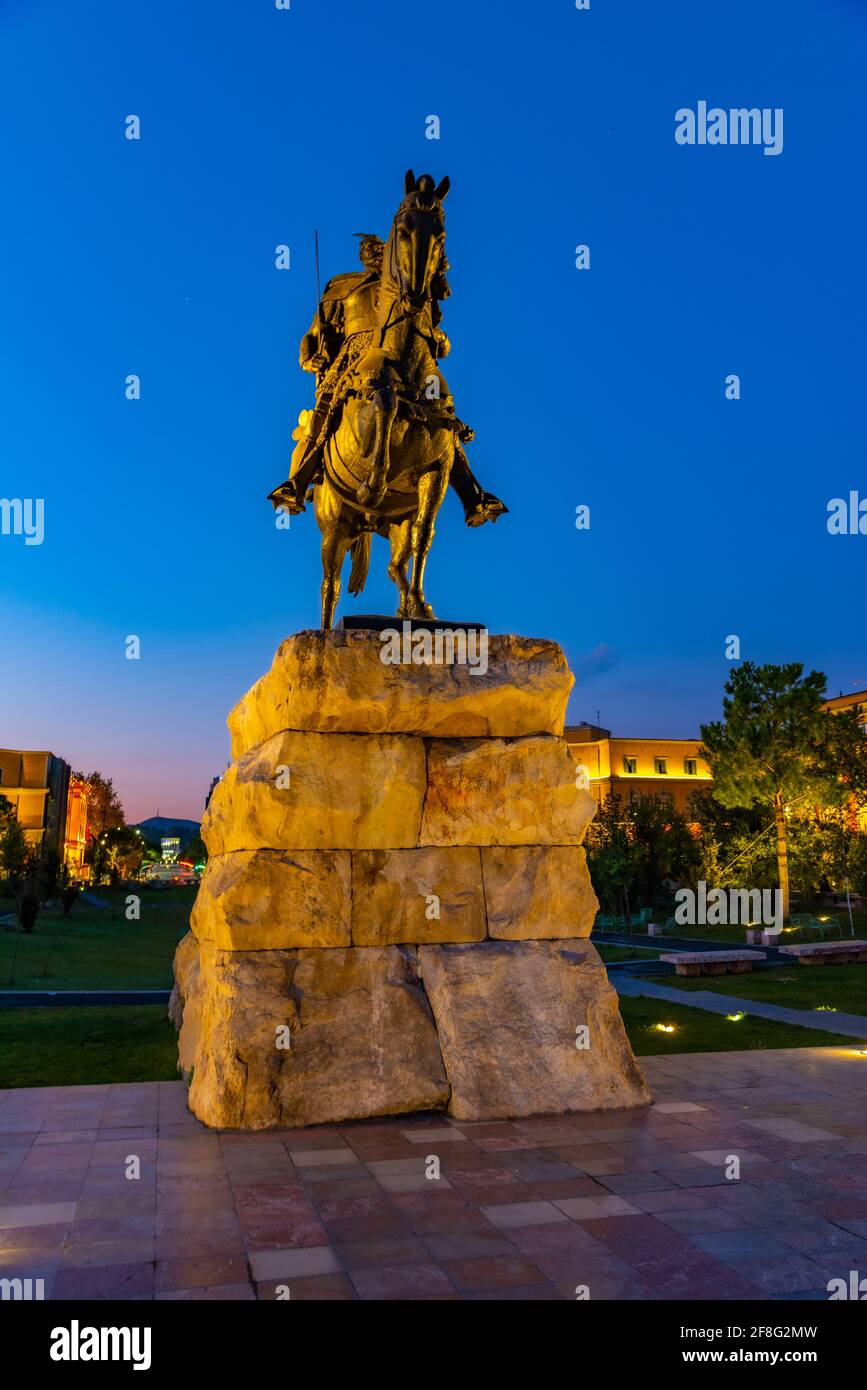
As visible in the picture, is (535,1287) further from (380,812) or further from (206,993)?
(206,993)

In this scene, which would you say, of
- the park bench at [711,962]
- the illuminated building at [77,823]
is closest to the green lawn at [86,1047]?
the park bench at [711,962]

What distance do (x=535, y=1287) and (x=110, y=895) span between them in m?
72.9

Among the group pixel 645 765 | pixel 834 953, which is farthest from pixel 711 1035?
pixel 645 765

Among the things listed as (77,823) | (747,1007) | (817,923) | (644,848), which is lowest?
(817,923)

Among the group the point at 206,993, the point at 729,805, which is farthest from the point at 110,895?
the point at 206,993

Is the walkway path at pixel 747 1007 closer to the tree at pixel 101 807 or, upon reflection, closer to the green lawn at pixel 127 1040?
the green lawn at pixel 127 1040

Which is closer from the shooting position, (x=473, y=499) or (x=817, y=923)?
(x=473, y=499)

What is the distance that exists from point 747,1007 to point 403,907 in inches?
346

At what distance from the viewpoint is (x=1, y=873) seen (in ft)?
194

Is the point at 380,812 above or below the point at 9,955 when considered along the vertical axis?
above

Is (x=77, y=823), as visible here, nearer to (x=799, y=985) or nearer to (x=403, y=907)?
(x=799, y=985)

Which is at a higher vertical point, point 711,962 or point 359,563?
point 359,563

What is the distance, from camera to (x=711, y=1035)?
36.9ft
